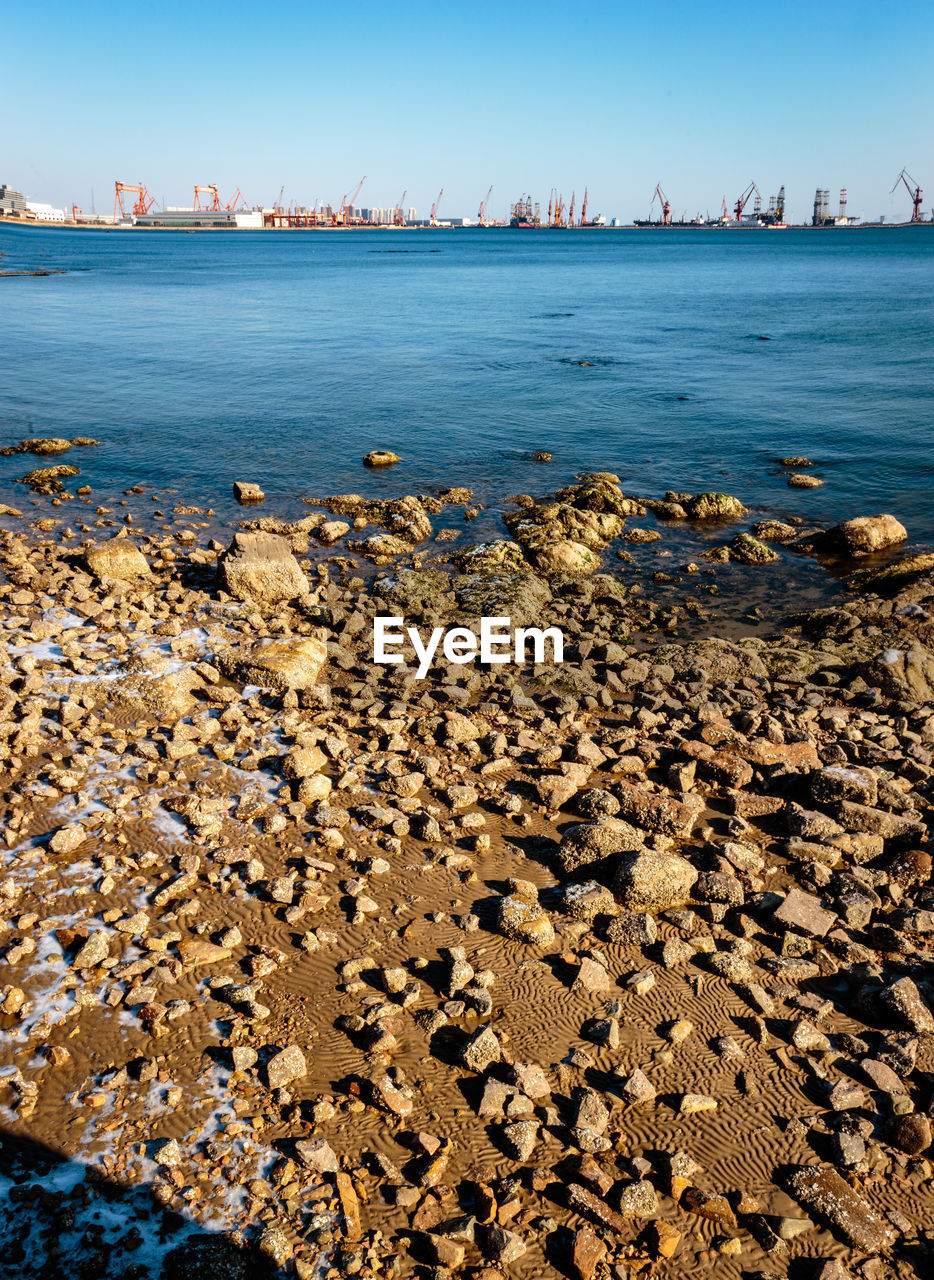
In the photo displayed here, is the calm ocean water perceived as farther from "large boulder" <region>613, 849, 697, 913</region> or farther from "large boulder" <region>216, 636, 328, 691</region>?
"large boulder" <region>613, 849, 697, 913</region>

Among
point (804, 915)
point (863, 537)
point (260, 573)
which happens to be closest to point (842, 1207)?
point (804, 915)

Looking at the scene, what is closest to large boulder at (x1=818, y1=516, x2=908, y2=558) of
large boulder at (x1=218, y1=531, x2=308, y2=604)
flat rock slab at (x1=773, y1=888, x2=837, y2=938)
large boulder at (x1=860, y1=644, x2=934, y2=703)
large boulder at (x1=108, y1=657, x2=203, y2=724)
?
large boulder at (x1=860, y1=644, x2=934, y2=703)

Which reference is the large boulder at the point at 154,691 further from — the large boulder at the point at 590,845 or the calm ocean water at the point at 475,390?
the calm ocean water at the point at 475,390

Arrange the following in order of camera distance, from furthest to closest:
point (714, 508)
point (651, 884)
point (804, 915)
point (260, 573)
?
point (714, 508)
point (260, 573)
point (651, 884)
point (804, 915)

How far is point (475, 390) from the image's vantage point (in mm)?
39875

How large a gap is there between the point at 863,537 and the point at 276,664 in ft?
52.1

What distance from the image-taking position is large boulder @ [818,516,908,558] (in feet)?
69.9

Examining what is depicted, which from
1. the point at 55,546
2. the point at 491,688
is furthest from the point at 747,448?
the point at 55,546

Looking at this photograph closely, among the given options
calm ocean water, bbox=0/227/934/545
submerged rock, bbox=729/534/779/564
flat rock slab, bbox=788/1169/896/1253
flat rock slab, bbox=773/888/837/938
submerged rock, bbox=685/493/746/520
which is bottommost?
flat rock slab, bbox=788/1169/896/1253

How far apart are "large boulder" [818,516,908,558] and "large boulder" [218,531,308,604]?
14.0m

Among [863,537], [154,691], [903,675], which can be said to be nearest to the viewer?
[154,691]

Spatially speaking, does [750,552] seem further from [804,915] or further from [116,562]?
[116,562]

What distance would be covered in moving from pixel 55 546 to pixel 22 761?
989cm

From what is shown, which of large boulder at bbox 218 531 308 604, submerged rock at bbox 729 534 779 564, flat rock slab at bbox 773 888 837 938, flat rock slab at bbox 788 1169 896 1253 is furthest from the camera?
submerged rock at bbox 729 534 779 564
